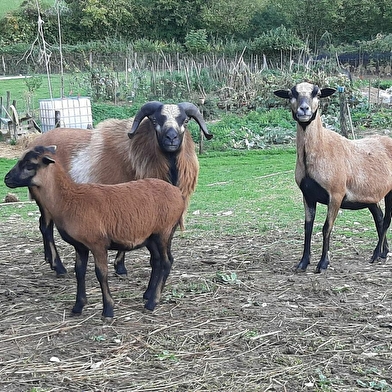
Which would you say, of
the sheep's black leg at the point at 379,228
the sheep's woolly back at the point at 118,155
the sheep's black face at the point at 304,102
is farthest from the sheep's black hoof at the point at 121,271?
the sheep's black leg at the point at 379,228

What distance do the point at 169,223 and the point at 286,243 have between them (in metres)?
3.00

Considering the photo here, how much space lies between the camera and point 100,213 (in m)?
5.93

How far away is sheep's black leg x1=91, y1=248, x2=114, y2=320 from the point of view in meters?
5.85

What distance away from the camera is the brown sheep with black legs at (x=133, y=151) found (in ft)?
23.1

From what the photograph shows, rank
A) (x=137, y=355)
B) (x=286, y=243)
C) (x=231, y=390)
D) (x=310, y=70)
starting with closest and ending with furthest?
1. (x=231, y=390)
2. (x=137, y=355)
3. (x=286, y=243)
4. (x=310, y=70)

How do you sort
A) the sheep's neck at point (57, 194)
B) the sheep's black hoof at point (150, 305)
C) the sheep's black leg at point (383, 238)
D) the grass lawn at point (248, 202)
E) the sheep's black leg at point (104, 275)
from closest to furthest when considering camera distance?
the sheep's black leg at point (104, 275) < the sheep's neck at point (57, 194) < the sheep's black hoof at point (150, 305) < the sheep's black leg at point (383, 238) < the grass lawn at point (248, 202)

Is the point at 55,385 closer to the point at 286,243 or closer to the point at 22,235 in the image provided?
the point at 286,243

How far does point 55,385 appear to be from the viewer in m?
4.72

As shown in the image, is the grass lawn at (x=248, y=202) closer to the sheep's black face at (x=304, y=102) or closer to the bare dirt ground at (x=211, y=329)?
the bare dirt ground at (x=211, y=329)

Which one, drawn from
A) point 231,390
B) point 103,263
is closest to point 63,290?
point 103,263

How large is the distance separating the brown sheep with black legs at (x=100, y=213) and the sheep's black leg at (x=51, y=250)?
154 cm

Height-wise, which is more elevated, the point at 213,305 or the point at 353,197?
the point at 353,197

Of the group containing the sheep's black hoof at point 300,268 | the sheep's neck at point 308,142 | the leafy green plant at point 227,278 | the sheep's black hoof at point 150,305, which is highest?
the sheep's neck at point 308,142

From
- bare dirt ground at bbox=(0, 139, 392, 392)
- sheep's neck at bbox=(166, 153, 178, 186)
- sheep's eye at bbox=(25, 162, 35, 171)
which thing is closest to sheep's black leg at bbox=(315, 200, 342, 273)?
bare dirt ground at bbox=(0, 139, 392, 392)
